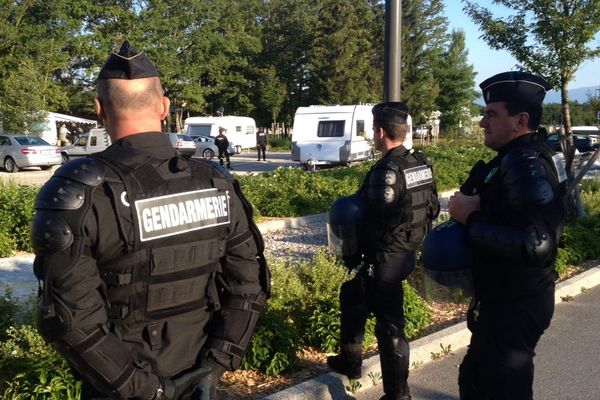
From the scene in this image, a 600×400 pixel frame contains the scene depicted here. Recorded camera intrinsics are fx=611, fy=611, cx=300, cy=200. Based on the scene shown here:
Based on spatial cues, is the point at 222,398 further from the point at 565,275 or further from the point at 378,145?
the point at 565,275

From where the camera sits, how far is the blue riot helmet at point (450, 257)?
289cm

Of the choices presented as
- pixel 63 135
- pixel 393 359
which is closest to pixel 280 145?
pixel 63 135

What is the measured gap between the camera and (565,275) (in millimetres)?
7727

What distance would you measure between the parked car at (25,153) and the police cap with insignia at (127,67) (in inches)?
1015

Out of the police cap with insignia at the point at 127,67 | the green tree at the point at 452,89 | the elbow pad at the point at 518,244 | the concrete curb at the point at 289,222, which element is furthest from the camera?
the green tree at the point at 452,89

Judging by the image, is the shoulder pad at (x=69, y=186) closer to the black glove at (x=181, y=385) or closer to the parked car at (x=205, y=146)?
the black glove at (x=181, y=385)

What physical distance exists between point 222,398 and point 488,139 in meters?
2.51

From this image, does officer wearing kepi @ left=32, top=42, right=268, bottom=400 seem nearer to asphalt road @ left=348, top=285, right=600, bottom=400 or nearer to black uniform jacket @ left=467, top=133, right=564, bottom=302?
black uniform jacket @ left=467, top=133, right=564, bottom=302

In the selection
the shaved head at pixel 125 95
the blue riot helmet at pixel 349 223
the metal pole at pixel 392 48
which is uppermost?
the metal pole at pixel 392 48

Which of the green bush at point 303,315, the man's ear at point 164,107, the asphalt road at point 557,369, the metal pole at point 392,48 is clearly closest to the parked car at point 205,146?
the metal pole at point 392,48

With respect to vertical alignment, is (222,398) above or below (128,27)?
below

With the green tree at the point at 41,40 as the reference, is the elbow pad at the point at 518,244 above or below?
below

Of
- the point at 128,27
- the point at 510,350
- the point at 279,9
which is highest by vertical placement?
the point at 279,9

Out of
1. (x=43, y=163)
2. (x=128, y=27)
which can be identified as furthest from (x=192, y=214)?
(x=128, y=27)
